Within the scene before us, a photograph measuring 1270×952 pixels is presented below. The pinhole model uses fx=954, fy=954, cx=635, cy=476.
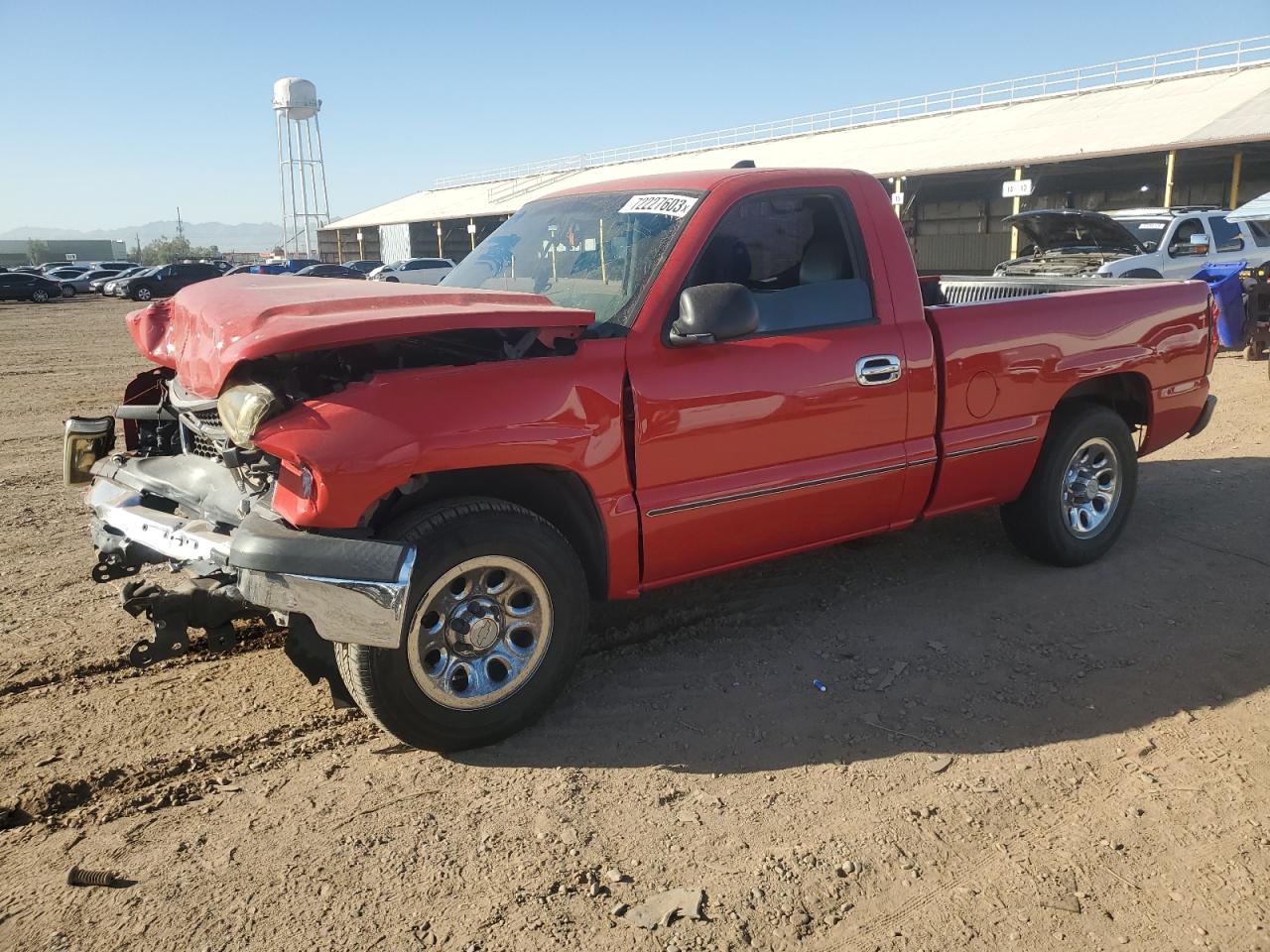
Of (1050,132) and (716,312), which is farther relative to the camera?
(1050,132)

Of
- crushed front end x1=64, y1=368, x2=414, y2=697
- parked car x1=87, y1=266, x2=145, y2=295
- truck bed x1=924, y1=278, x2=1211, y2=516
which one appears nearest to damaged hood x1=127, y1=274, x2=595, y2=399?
crushed front end x1=64, y1=368, x2=414, y2=697

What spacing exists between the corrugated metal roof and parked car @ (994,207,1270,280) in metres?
7.91

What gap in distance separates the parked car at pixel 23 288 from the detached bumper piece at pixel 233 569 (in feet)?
133

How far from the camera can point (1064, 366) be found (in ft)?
15.7

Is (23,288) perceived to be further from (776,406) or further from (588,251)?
(776,406)

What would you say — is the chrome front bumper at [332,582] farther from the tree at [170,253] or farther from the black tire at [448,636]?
the tree at [170,253]

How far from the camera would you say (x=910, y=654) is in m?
4.16

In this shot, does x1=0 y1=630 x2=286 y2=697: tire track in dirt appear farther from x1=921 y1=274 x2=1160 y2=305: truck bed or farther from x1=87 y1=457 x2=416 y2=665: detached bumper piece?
x1=921 y1=274 x2=1160 y2=305: truck bed

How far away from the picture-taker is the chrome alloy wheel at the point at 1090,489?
507 centimetres

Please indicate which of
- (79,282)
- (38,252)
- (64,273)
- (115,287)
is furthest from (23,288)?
(38,252)

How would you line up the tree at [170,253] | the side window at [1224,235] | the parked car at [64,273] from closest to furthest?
the side window at [1224,235] → the parked car at [64,273] → the tree at [170,253]

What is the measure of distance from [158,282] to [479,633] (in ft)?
133

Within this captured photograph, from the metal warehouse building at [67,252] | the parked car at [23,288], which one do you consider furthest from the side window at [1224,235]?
the metal warehouse building at [67,252]

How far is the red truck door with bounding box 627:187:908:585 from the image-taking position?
3.66 m
